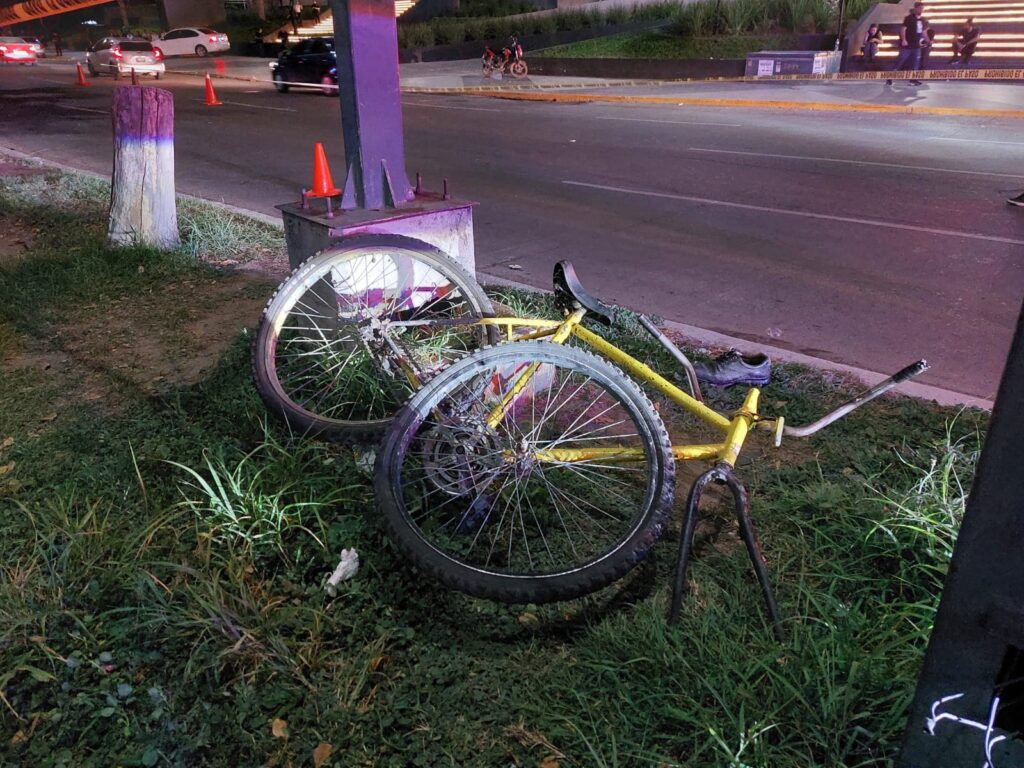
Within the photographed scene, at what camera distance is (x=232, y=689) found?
250cm

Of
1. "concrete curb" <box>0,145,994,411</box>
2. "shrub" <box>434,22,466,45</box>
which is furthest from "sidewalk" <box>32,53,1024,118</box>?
Result: "concrete curb" <box>0,145,994,411</box>

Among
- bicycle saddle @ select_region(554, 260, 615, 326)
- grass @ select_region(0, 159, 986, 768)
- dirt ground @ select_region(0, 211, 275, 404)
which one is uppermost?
bicycle saddle @ select_region(554, 260, 615, 326)

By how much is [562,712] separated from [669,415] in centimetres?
203

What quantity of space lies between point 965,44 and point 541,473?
2518 centimetres

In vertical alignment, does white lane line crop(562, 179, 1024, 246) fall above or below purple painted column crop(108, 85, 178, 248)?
below

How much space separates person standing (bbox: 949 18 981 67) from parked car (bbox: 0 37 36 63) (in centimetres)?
4331

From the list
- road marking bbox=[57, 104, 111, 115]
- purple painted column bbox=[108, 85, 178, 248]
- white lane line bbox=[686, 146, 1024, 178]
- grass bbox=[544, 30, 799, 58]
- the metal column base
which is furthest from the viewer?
grass bbox=[544, 30, 799, 58]

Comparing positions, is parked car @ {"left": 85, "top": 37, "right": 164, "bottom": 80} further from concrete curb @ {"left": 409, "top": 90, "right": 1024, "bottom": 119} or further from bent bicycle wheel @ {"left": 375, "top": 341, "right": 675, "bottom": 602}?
bent bicycle wheel @ {"left": 375, "top": 341, "right": 675, "bottom": 602}

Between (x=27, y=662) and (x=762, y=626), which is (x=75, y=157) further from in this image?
(x=762, y=626)

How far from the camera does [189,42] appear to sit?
43844 millimetres

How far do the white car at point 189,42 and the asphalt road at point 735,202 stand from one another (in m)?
28.0

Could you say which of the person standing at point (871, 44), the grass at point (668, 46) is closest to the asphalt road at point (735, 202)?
the person standing at point (871, 44)

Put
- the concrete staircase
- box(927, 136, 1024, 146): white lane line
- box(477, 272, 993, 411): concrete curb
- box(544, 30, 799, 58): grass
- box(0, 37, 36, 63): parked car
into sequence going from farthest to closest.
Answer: box(0, 37, 36, 63): parked car → box(544, 30, 799, 58): grass → the concrete staircase → box(927, 136, 1024, 146): white lane line → box(477, 272, 993, 411): concrete curb

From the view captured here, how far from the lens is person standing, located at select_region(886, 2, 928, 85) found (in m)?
22.4
